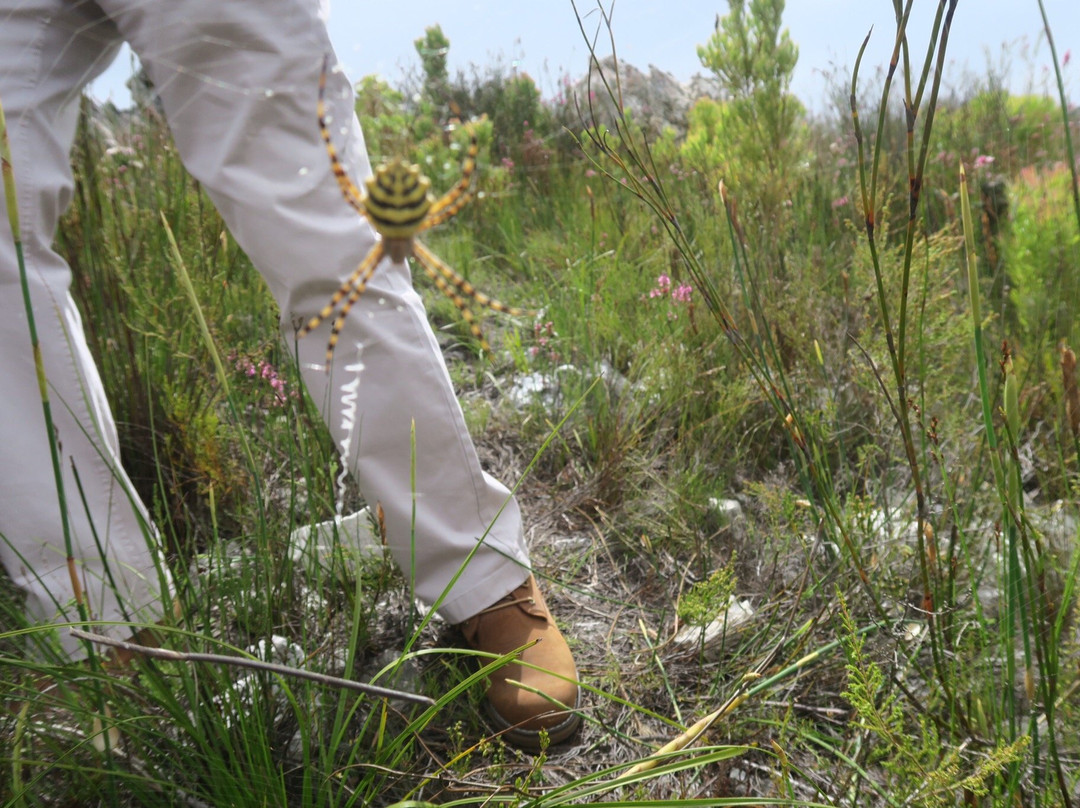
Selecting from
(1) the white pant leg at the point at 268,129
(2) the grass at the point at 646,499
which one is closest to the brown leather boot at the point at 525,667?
(2) the grass at the point at 646,499

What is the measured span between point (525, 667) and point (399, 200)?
4.89 feet

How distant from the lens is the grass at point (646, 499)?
857 millimetres

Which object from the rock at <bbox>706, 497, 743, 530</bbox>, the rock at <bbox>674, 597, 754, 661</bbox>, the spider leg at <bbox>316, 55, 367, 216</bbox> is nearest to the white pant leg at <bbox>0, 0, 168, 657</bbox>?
the spider leg at <bbox>316, 55, 367, 216</bbox>

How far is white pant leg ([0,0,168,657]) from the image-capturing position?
0.69 metres

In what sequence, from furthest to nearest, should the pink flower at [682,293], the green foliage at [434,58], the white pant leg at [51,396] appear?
the pink flower at [682,293] → the white pant leg at [51,396] → the green foliage at [434,58]

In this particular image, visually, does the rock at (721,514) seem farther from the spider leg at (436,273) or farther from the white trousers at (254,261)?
the spider leg at (436,273)

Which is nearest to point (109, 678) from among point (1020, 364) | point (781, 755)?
point (781, 755)

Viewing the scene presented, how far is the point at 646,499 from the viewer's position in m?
2.12

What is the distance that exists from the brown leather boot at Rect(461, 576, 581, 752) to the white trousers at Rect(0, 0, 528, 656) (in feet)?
0.36

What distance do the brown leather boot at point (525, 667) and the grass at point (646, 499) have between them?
0.22ft

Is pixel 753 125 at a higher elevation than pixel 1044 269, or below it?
higher

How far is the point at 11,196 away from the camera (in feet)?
1.50

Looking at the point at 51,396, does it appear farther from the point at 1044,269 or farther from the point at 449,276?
the point at 1044,269

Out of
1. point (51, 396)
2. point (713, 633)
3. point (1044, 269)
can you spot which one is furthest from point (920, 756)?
point (1044, 269)
